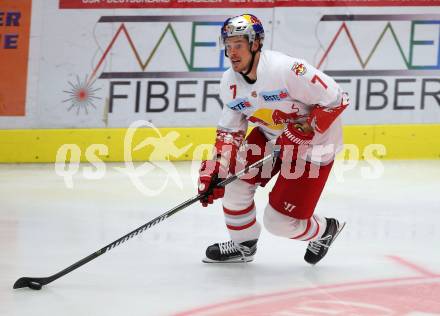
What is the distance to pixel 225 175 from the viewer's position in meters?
4.53

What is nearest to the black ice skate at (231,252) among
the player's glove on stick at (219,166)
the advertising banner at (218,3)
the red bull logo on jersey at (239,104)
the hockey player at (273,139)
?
the hockey player at (273,139)

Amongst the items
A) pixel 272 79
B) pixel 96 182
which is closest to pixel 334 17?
pixel 96 182

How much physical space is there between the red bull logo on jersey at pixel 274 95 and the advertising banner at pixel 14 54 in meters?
3.32

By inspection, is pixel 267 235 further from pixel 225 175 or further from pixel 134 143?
pixel 134 143

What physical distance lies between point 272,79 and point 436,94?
12.2ft

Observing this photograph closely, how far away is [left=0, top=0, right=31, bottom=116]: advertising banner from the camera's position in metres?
7.31

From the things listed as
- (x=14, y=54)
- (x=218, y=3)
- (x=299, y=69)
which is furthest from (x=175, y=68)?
(x=299, y=69)

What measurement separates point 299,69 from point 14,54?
342 centimetres

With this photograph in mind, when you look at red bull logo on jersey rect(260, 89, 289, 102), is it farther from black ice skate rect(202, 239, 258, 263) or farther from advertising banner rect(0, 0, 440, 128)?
advertising banner rect(0, 0, 440, 128)

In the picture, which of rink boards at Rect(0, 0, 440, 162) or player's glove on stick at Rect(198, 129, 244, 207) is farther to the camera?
rink boards at Rect(0, 0, 440, 162)

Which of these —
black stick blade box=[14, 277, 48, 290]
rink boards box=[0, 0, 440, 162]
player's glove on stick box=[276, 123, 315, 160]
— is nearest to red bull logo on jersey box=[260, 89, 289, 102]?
player's glove on stick box=[276, 123, 315, 160]

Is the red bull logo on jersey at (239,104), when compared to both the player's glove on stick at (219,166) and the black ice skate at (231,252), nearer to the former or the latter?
the player's glove on stick at (219,166)

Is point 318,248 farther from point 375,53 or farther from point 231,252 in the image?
point 375,53

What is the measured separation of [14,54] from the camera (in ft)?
24.1
